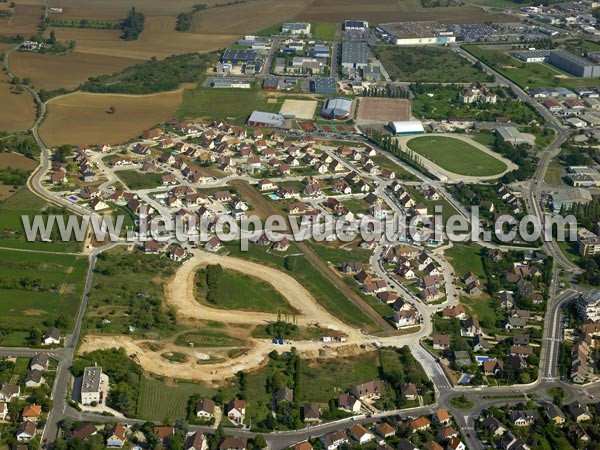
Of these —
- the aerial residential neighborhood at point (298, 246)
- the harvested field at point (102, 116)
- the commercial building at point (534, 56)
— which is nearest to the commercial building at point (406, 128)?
the aerial residential neighborhood at point (298, 246)

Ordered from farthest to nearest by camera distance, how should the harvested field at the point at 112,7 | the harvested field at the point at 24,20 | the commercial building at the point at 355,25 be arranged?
the harvested field at the point at 112,7 → the commercial building at the point at 355,25 → the harvested field at the point at 24,20

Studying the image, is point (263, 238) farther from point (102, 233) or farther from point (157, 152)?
point (157, 152)

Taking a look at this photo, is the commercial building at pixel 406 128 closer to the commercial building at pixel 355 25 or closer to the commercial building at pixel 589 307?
the commercial building at pixel 589 307

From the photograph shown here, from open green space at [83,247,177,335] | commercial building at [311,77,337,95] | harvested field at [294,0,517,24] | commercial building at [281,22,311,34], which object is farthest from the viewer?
harvested field at [294,0,517,24]

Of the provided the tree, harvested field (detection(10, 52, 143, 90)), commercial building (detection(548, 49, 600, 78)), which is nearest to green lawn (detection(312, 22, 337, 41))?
harvested field (detection(10, 52, 143, 90))

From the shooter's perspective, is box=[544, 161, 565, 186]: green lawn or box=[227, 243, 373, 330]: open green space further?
box=[544, 161, 565, 186]: green lawn

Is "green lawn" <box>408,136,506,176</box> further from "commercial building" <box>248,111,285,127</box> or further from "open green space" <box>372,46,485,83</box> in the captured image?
"open green space" <box>372,46,485,83</box>

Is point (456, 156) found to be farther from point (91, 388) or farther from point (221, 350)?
point (91, 388)
